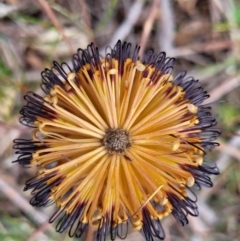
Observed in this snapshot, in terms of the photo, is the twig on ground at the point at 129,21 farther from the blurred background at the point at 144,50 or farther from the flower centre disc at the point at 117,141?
the flower centre disc at the point at 117,141

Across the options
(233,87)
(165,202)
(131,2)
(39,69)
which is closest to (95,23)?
(131,2)

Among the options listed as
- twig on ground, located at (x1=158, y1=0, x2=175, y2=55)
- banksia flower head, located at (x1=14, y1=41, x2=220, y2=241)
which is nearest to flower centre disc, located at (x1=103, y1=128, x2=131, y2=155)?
banksia flower head, located at (x1=14, y1=41, x2=220, y2=241)

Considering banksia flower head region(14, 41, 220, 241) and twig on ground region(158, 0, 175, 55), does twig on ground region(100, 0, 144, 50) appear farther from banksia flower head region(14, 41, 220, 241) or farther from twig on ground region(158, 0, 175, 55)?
banksia flower head region(14, 41, 220, 241)

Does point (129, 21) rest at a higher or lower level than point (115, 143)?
higher

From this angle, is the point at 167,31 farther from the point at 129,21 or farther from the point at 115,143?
the point at 115,143

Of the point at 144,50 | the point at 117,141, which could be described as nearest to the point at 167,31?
the point at 144,50

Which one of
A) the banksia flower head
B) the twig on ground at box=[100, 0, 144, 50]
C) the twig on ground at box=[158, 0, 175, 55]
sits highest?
the twig on ground at box=[100, 0, 144, 50]

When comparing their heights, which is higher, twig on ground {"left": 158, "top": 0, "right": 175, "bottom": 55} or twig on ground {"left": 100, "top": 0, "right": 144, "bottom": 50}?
twig on ground {"left": 100, "top": 0, "right": 144, "bottom": 50}
